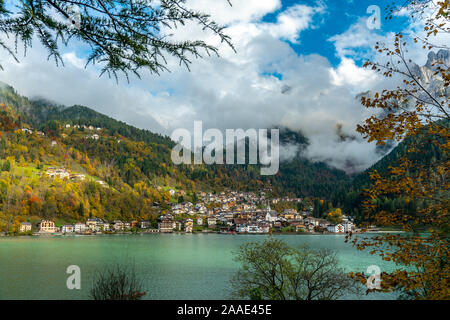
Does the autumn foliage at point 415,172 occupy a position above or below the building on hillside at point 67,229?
above

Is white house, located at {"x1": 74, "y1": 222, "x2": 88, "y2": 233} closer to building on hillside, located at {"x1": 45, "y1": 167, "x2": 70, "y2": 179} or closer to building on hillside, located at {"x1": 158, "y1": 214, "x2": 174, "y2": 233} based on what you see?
building on hillside, located at {"x1": 158, "y1": 214, "x2": 174, "y2": 233}

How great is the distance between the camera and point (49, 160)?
104 meters

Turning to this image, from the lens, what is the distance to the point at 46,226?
224 ft

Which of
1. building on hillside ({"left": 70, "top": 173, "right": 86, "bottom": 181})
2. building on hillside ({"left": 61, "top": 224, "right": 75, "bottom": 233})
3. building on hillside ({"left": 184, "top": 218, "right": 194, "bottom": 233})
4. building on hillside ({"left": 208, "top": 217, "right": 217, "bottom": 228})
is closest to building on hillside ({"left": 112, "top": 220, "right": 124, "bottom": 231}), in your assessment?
building on hillside ({"left": 61, "top": 224, "right": 75, "bottom": 233})

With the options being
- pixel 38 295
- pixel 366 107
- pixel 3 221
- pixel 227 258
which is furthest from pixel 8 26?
pixel 3 221

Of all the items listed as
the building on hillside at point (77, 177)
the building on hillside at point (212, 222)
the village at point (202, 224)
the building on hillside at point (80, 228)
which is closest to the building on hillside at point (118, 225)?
the village at point (202, 224)

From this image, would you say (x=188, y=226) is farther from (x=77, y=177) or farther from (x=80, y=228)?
(x=77, y=177)

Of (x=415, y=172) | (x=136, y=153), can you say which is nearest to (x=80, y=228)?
(x=136, y=153)

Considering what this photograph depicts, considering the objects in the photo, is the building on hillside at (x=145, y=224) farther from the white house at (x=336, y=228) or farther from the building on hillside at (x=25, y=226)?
the white house at (x=336, y=228)

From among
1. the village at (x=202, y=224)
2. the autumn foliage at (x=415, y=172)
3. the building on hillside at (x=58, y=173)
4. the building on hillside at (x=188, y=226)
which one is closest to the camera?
the autumn foliage at (x=415, y=172)

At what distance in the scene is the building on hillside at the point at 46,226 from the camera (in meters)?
67.2

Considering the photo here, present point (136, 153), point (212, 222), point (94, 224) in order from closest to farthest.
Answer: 1. point (94, 224)
2. point (212, 222)
3. point (136, 153)
